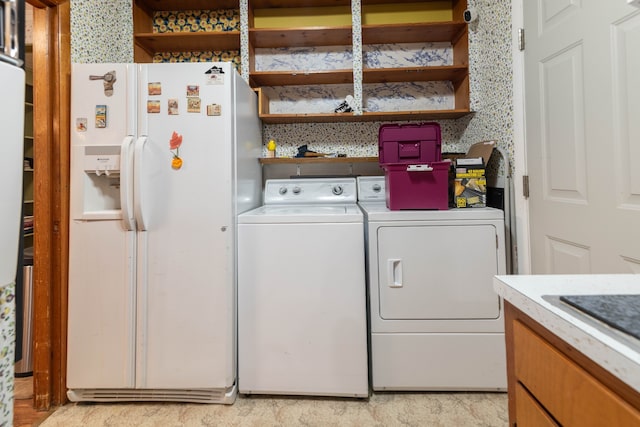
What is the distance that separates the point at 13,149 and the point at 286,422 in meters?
1.55

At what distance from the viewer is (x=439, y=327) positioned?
1604 mm

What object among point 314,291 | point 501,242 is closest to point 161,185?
point 314,291

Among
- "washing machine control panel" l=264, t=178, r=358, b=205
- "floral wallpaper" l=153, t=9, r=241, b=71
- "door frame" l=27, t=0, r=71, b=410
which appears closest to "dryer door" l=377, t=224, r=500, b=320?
"washing machine control panel" l=264, t=178, r=358, b=205

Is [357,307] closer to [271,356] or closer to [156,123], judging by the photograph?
[271,356]

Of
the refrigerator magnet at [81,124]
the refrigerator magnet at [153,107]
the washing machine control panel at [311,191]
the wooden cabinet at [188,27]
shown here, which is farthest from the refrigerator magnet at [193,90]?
the wooden cabinet at [188,27]

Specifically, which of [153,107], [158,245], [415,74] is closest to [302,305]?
[158,245]

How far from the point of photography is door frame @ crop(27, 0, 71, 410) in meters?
1.58

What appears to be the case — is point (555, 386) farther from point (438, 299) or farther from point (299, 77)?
point (299, 77)

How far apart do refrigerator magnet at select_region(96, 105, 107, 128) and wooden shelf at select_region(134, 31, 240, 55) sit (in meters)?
1.05

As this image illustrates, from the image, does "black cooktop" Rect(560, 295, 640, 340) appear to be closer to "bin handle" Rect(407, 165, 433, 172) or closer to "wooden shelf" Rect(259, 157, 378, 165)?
"bin handle" Rect(407, 165, 433, 172)

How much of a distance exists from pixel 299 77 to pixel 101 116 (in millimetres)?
1356

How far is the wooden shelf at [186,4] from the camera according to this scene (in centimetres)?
239

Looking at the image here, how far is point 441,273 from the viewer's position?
1.60 metres

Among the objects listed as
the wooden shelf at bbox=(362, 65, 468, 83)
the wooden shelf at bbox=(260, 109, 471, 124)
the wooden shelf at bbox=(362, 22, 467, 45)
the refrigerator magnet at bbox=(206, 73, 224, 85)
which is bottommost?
the refrigerator magnet at bbox=(206, 73, 224, 85)
